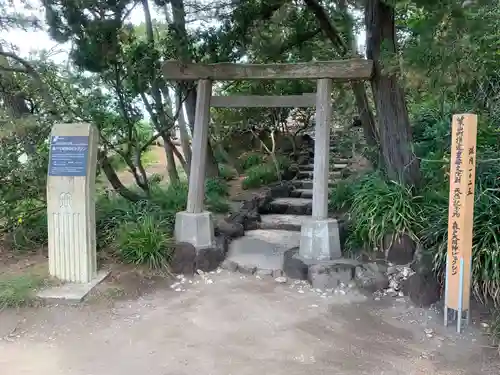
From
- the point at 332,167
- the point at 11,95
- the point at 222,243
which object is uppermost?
the point at 11,95

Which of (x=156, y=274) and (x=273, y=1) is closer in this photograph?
(x=156, y=274)

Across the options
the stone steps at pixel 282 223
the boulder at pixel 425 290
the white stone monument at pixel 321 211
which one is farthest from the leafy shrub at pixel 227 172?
the boulder at pixel 425 290

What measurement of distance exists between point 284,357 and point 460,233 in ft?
5.78

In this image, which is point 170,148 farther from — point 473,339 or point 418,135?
point 473,339

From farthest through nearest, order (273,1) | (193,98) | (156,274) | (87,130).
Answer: (193,98) → (273,1) → (156,274) → (87,130)

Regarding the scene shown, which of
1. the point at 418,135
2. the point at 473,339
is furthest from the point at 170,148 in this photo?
the point at 473,339

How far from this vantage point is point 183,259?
513cm

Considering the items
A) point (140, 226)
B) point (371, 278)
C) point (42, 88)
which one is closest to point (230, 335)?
point (371, 278)

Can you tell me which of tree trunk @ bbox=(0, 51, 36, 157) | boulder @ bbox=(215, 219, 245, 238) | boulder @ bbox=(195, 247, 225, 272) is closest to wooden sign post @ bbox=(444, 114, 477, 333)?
boulder @ bbox=(195, 247, 225, 272)

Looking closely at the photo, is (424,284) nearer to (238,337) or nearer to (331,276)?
(331,276)

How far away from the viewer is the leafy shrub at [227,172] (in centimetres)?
976

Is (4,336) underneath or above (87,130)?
underneath

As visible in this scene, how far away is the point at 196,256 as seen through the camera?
17.0 ft

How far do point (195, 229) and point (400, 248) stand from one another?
2.36 m
